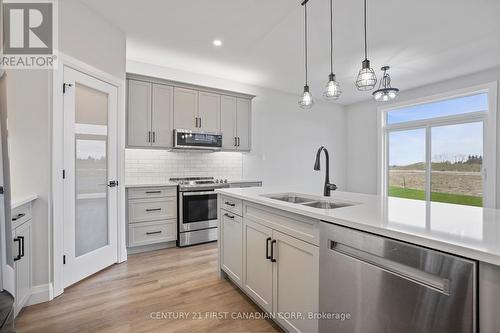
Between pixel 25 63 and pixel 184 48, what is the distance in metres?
1.82

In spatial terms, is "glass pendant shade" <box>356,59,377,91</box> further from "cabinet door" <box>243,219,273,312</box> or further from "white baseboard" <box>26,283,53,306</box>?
"white baseboard" <box>26,283,53,306</box>

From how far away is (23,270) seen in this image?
6.28ft

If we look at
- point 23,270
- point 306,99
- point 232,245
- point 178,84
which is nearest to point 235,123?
point 178,84

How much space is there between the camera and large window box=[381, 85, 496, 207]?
4035 millimetres

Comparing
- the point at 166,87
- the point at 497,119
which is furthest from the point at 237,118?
the point at 497,119

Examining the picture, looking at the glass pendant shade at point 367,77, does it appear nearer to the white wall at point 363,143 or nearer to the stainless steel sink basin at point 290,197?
the stainless steel sink basin at point 290,197

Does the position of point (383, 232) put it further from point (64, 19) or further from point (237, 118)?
point (237, 118)

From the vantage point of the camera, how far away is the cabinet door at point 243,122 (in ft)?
14.4

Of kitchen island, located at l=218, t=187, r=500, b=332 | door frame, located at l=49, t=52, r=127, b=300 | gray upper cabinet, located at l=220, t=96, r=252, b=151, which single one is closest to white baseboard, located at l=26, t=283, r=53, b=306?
door frame, located at l=49, t=52, r=127, b=300

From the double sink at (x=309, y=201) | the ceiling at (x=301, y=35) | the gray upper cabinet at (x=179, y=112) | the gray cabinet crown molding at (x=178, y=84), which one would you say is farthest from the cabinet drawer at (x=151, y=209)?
the ceiling at (x=301, y=35)

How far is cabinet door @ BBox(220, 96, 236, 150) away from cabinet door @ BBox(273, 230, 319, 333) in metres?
2.77

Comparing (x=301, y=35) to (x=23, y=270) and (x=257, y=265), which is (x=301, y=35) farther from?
(x=23, y=270)

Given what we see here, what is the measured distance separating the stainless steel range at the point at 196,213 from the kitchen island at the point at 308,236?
1.17m

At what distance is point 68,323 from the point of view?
1.80 metres
